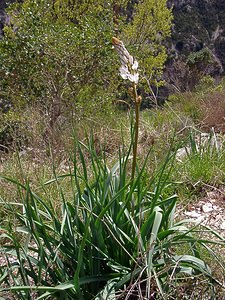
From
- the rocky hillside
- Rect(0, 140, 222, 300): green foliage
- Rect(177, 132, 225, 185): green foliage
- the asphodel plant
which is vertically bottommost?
the rocky hillside

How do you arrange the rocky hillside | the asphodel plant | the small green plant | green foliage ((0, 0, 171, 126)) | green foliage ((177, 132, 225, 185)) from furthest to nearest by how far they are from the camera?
1. the rocky hillside
2. green foliage ((0, 0, 171, 126))
3. green foliage ((177, 132, 225, 185))
4. the small green plant
5. the asphodel plant

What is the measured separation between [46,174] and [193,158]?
1.17 meters

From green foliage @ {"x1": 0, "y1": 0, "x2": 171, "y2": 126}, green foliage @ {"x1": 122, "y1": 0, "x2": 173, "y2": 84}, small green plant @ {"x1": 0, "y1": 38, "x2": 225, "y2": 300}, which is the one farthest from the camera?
green foliage @ {"x1": 122, "y1": 0, "x2": 173, "y2": 84}

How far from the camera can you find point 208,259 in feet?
6.32

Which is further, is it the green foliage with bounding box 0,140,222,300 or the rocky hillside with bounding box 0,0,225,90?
the rocky hillside with bounding box 0,0,225,90

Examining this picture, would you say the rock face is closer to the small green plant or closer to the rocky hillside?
the rocky hillside

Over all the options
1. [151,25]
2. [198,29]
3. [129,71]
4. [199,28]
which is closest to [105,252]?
[129,71]

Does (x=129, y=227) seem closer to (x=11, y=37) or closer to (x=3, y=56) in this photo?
(x=3, y=56)

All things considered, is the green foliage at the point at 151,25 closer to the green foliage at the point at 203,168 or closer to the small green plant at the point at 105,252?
the green foliage at the point at 203,168

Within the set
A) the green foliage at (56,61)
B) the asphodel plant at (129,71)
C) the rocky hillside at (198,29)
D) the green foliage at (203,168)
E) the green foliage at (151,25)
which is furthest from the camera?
the rocky hillside at (198,29)

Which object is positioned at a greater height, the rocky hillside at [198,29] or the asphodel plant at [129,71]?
the asphodel plant at [129,71]

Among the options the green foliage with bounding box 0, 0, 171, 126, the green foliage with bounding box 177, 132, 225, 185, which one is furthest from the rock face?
the green foliage with bounding box 177, 132, 225, 185

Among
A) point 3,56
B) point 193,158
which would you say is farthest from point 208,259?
point 3,56

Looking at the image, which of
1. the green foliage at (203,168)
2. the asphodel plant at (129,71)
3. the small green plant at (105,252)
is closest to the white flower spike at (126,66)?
the asphodel plant at (129,71)
